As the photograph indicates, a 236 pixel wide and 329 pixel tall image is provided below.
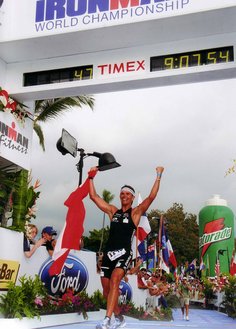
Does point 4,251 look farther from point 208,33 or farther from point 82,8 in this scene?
point 208,33

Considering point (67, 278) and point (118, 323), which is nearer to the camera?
point (118, 323)

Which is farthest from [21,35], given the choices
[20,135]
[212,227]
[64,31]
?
[212,227]

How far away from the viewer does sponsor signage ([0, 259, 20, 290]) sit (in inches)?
327

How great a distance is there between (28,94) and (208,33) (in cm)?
356

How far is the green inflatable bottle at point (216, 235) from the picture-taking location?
32656 mm

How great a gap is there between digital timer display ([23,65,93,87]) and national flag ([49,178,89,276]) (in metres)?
2.15

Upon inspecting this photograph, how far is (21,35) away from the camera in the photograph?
8484 millimetres

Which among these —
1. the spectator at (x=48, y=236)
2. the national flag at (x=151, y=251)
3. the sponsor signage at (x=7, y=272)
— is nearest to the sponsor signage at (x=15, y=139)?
the spectator at (x=48, y=236)

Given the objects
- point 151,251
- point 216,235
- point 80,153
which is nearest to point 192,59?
point 80,153

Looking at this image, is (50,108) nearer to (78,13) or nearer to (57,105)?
(57,105)

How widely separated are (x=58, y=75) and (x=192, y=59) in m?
2.54

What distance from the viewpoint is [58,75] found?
29.7 ft

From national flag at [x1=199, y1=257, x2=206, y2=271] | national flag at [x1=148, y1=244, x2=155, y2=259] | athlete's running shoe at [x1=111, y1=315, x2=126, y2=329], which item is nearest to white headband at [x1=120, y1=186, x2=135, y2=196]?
athlete's running shoe at [x1=111, y1=315, x2=126, y2=329]

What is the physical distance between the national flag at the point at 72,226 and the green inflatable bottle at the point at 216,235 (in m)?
25.2
